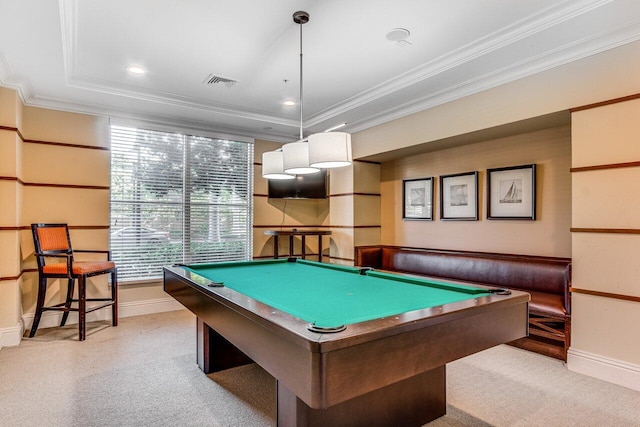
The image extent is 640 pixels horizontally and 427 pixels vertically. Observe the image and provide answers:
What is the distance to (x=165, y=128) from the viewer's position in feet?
15.6

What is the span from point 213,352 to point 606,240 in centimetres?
310

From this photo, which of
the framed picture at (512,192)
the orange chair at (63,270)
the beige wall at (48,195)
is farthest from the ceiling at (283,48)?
the orange chair at (63,270)

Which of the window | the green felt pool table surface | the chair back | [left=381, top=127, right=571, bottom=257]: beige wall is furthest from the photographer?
the window

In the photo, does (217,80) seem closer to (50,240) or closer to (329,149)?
(329,149)

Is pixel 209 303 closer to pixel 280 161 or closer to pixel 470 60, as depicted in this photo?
pixel 280 161

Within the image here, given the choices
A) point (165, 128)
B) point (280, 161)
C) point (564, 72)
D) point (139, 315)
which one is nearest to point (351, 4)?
point (280, 161)

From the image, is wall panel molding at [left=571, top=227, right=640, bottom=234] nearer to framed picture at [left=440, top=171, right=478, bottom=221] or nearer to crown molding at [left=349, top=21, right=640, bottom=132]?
crown molding at [left=349, top=21, right=640, bottom=132]

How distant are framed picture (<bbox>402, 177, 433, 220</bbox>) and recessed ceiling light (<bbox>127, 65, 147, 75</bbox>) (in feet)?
11.5

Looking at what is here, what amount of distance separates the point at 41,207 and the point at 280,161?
297 cm

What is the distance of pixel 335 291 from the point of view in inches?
83.7

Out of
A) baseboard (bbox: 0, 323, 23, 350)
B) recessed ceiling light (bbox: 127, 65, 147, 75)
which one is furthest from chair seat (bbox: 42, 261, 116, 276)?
recessed ceiling light (bbox: 127, 65, 147, 75)

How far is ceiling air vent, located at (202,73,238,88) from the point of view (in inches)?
142

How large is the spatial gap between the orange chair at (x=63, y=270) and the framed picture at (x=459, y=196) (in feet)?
13.2

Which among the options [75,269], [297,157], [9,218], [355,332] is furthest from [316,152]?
[9,218]
